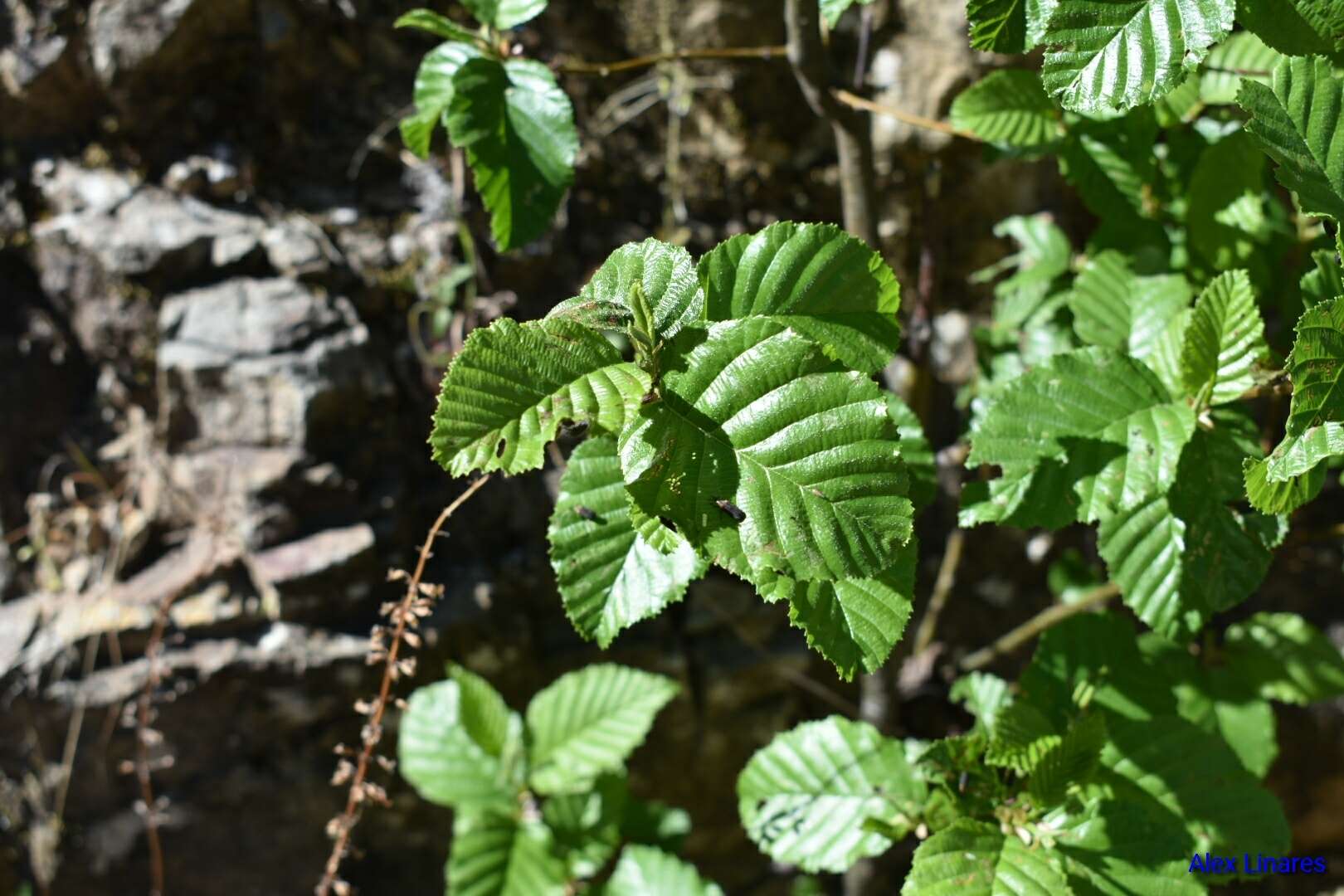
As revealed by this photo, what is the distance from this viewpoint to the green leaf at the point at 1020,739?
130 centimetres

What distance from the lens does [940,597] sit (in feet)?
7.64

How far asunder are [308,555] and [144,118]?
1.15 metres

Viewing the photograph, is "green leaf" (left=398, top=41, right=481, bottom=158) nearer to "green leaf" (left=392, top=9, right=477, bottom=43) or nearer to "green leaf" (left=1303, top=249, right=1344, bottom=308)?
"green leaf" (left=392, top=9, right=477, bottom=43)

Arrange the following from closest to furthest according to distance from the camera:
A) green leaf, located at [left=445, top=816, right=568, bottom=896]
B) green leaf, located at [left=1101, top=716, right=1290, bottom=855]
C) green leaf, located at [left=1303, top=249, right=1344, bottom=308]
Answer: green leaf, located at [left=1303, top=249, right=1344, bottom=308] → green leaf, located at [left=1101, top=716, right=1290, bottom=855] → green leaf, located at [left=445, top=816, right=568, bottom=896]

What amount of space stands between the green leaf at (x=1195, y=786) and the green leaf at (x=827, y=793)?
0.32 meters

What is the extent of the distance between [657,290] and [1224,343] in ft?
2.53

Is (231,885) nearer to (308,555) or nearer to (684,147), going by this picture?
(308,555)

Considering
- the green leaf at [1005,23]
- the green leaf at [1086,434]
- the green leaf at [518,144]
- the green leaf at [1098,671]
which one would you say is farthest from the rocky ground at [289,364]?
the green leaf at [1005,23]

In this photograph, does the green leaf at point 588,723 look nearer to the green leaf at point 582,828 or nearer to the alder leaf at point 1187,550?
the green leaf at point 582,828

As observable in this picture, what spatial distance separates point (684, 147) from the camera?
236 centimetres

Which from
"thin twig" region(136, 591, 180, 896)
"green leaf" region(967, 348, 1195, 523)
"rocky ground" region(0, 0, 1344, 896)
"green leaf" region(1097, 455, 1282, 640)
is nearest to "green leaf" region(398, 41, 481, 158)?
"rocky ground" region(0, 0, 1344, 896)

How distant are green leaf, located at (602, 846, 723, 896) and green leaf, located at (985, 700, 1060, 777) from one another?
770 mm

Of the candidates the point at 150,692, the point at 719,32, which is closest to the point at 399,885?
the point at 150,692

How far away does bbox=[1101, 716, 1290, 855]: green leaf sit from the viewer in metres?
1.43
